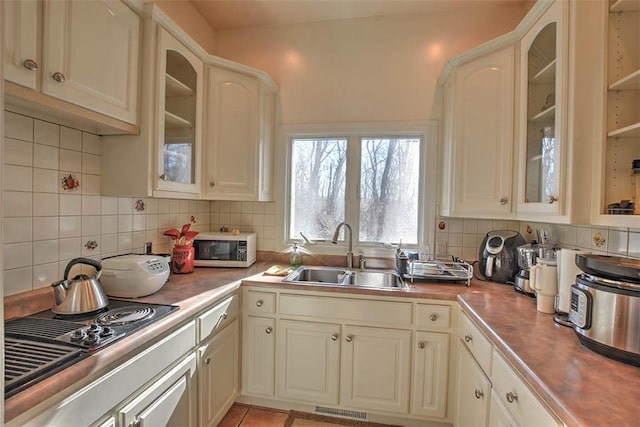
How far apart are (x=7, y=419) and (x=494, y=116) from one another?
2.27 metres

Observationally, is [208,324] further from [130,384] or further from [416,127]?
[416,127]

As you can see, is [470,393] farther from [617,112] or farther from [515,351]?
[617,112]

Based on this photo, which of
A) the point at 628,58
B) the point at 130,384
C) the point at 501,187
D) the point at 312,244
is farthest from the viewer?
the point at 312,244

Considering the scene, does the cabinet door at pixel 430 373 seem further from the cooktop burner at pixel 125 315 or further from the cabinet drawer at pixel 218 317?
the cooktop burner at pixel 125 315

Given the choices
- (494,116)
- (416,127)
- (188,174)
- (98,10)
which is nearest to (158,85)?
(98,10)

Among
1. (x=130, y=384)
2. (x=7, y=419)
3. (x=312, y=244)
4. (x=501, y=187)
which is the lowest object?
(x=130, y=384)

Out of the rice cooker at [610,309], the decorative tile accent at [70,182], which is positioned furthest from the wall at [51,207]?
the rice cooker at [610,309]

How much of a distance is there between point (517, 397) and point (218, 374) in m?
1.40

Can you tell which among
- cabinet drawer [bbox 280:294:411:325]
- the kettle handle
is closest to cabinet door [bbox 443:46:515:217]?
cabinet drawer [bbox 280:294:411:325]

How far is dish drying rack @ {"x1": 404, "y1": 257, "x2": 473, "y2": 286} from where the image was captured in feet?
5.96

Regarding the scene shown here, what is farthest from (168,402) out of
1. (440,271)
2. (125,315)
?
(440,271)

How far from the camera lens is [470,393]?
1402mm

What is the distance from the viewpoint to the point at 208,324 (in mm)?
1522

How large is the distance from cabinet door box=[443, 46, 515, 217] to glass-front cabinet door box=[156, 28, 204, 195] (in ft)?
5.39
